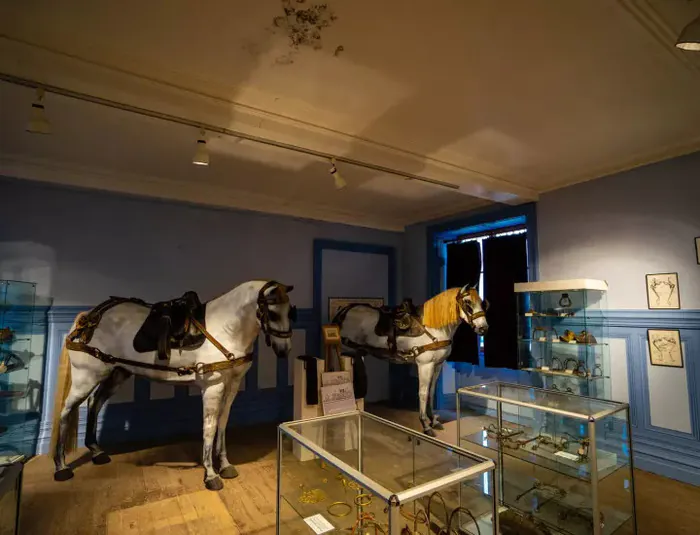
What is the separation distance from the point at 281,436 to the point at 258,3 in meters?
2.11

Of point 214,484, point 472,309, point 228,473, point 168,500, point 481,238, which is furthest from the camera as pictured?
point 481,238

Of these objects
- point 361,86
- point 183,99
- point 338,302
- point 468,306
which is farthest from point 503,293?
point 183,99

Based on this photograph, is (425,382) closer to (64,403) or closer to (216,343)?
(216,343)

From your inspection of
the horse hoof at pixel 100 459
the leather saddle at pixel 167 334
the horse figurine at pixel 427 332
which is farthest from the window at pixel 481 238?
the horse hoof at pixel 100 459

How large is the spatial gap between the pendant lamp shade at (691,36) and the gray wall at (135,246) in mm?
4207

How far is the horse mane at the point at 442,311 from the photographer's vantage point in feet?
13.2

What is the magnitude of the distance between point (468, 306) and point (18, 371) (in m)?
4.27

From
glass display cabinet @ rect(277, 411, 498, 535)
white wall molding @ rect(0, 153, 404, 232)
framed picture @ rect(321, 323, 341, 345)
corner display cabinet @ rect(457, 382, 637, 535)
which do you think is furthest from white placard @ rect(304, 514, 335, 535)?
white wall molding @ rect(0, 153, 404, 232)

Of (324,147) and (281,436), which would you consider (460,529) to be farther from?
(324,147)

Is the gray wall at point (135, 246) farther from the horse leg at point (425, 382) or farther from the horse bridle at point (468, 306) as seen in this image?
the horse bridle at point (468, 306)

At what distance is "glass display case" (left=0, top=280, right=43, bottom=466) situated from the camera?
126 inches

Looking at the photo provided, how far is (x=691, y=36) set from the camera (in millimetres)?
1518

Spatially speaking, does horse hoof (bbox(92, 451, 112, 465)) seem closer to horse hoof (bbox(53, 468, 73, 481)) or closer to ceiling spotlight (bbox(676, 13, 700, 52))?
horse hoof (bbox(53, 468, 73, 481))

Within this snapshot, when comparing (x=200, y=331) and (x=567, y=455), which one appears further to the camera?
(x=200, y=331)
